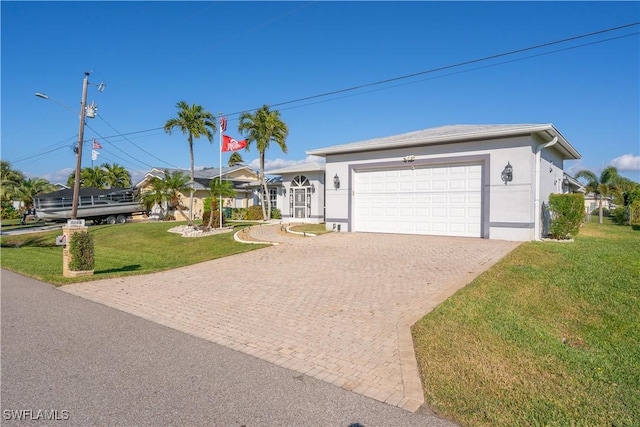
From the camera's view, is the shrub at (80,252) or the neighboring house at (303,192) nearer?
the shrub at (80,252)

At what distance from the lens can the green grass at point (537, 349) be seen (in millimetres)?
3268

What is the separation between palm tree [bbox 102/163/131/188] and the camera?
4384cm

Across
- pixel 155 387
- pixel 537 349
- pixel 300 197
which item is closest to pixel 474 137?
pixel 537 349

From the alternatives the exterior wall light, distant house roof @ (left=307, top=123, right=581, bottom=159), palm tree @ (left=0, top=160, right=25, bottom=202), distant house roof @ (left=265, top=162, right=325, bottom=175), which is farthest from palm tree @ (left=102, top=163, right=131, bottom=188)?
the exterior wall light

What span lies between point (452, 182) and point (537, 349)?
A: 33.5 feet

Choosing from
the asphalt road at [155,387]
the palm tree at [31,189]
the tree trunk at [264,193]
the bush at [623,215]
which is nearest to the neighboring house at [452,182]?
the tree trunk at [264,193]

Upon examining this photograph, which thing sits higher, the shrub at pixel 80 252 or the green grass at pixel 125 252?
the shrub at pixel 80 252

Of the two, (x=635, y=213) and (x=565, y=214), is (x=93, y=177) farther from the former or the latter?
(x=635, y=213)

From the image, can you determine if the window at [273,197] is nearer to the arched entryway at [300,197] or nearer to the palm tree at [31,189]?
the arched entryway at [300,197]

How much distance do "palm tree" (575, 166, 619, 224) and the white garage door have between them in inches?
882

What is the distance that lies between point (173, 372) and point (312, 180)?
62.6ft

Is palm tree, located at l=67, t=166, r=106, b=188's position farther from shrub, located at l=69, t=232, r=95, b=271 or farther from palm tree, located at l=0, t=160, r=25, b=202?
shrub, located at l=69, t=232, r=95, b=271

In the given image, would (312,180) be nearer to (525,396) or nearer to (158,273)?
(158,273)

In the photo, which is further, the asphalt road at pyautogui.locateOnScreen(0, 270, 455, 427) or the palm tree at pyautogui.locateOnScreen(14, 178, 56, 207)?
the palm tree at pyautogui.locateOnScreen(14, 178, 56, 207)
